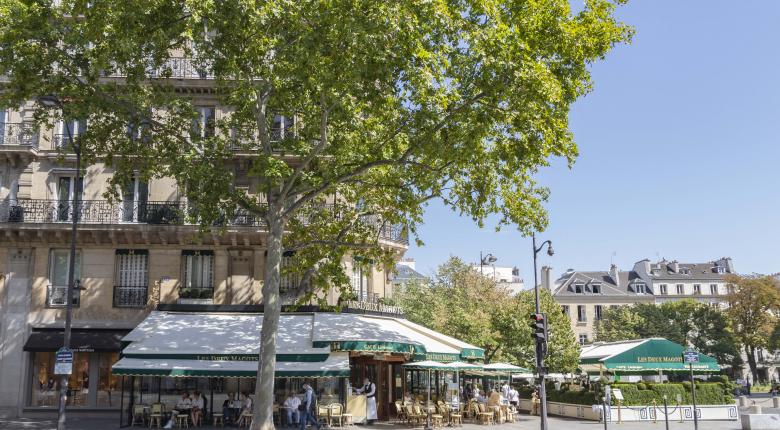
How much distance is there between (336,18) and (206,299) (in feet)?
46.4

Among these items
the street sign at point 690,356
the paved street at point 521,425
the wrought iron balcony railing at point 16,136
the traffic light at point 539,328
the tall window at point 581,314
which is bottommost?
the paved street at point 521,425

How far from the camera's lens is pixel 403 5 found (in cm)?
1588

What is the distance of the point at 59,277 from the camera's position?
87.0ft

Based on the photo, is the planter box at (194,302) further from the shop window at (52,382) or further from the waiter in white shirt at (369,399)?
the waiter in white shirt at (369,399)

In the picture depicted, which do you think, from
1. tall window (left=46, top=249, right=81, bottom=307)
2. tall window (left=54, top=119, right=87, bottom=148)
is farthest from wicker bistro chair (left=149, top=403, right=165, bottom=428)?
tall window (left=54, top=119, right=87, bottom=148)

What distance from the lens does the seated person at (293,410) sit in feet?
73.7

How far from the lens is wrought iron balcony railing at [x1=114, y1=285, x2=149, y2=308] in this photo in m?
26.2

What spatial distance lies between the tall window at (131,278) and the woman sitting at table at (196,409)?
4927mm

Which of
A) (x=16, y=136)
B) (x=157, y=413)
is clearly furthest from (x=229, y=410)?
(x=16, y=136)

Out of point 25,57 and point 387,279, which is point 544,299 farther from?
point 25,57

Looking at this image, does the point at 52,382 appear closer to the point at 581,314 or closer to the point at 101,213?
the point at 101,213

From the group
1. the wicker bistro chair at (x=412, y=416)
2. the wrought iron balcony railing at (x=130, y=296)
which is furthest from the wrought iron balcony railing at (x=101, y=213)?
the wicker bistro chair at (x=412, y=416)

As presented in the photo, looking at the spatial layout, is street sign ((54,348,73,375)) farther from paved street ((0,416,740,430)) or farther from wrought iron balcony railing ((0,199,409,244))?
wrought iron balcony railing ((0,199,409,244))

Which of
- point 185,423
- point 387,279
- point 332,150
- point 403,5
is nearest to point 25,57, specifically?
point 332,150
